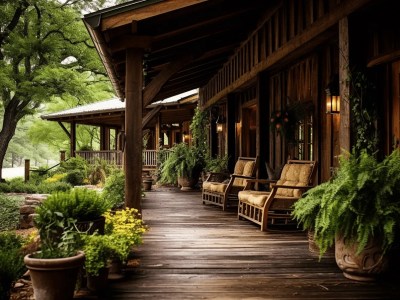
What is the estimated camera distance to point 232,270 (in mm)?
4180

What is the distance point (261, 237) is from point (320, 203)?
6.24 ft

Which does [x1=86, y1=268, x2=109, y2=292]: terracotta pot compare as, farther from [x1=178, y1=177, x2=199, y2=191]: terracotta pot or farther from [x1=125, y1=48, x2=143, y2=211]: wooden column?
[x1=178, y1=177, x2=199, y2=191]: terracotta pot

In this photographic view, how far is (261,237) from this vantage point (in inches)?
230

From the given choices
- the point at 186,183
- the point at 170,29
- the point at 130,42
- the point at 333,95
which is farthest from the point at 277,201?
the point at 186,183

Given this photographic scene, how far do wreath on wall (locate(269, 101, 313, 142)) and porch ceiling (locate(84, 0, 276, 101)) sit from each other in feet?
5.66

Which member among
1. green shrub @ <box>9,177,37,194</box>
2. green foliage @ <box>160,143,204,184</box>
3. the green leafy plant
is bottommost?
green shrub @ <box>9,177,37,194</box>

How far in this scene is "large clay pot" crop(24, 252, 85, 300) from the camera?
3.08 m

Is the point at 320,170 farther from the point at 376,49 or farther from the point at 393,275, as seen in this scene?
the point at 393,275

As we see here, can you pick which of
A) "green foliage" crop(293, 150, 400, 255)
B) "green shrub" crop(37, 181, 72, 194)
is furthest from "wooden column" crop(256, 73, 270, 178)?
"green shrub" crop(37, 181, 72, 194)

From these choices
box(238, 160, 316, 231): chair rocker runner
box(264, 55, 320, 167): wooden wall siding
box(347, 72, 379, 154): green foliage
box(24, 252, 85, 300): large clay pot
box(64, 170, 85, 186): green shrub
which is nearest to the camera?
box(24, 252, 85, 300): large clay pot

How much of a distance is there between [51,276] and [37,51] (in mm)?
17744

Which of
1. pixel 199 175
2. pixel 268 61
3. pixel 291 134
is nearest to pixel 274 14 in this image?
pixel 268 61

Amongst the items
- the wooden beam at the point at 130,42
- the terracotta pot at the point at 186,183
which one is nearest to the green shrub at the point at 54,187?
the terracotta pot at the point at 186,183

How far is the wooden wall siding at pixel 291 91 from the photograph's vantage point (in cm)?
730
